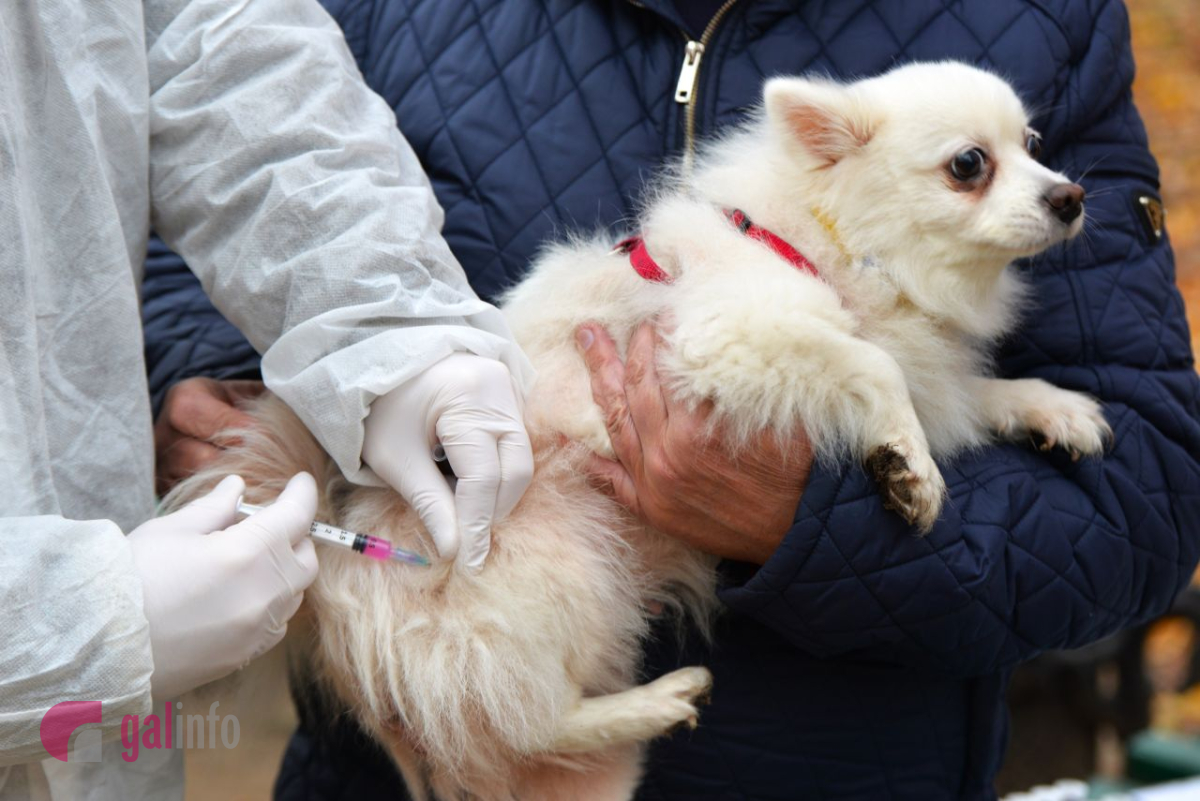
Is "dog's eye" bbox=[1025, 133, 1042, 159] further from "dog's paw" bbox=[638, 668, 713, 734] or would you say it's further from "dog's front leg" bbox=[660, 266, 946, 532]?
"dog's paw" bbox=[638, 668, 713, 734]

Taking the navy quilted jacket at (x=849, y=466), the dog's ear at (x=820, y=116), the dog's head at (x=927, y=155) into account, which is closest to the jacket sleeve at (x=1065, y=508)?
the navy quilted jacket at (x=849, y=466)

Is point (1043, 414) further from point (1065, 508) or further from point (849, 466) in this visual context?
point (849, 466)

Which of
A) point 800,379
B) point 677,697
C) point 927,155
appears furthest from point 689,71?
point 677,697

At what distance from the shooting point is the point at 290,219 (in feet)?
5.21

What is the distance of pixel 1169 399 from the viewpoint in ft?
5.75

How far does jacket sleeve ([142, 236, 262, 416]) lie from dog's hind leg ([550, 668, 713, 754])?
920mm

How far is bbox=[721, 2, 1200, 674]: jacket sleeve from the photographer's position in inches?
61.6

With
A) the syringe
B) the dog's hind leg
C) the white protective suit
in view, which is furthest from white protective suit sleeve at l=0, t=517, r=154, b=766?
the dog's hind leg

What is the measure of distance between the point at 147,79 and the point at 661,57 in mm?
851

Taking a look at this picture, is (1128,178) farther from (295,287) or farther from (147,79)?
(147,79)

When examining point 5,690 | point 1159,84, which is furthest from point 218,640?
point 1159,84

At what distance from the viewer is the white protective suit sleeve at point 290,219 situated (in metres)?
1.57

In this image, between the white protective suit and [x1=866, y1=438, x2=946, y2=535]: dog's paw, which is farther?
[x1=866, y1=438, x2=946, y2=535]: dog's paw

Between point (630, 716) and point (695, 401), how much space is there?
1.65 ft
